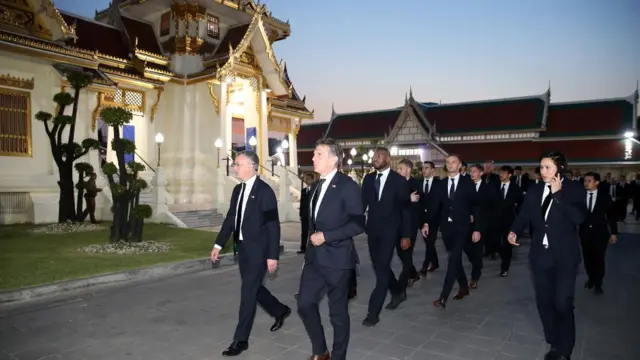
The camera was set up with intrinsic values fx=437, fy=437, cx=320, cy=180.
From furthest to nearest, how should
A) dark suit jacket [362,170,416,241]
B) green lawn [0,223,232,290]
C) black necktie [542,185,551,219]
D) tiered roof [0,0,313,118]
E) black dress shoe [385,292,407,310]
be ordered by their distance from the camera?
tiered roof [0,0,313,118]
green lawn [0,223,232,290]
black dress shoe [385,292,407,310]
dark suit jacket [362,170,416,241]
black necktie [542,185,551,219]

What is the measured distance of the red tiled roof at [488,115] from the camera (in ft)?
107

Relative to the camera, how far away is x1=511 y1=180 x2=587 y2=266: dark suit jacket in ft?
13.0

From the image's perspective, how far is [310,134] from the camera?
44.8 m

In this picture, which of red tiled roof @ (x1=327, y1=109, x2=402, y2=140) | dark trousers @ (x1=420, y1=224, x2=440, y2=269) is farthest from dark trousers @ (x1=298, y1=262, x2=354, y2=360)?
red tiled roof @ (x1=327, y1=109, x2=402, y2=140)

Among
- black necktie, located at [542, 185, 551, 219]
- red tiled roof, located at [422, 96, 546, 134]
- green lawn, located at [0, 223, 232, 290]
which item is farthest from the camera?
red tiled roof, located at [422, 96, 546, 134]

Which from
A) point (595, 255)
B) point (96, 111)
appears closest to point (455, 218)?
point (595, 255)

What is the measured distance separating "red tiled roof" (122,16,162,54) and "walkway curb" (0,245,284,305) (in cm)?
1421

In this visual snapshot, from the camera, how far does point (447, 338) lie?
464cm

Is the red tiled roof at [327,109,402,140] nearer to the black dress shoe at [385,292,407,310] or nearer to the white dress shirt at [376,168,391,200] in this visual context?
the black dress shoe at [385,292,407,310]

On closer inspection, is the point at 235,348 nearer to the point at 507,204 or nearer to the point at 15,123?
the point at 507,204

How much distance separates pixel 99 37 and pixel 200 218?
32.6ft

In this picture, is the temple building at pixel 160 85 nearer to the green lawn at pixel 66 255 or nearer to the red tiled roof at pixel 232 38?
the red tiled roof at pixel 232 38

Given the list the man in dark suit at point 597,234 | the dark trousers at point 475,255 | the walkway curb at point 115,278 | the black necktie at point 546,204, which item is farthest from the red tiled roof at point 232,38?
the black necktie at point 546,204

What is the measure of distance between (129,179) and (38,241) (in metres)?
2.75
